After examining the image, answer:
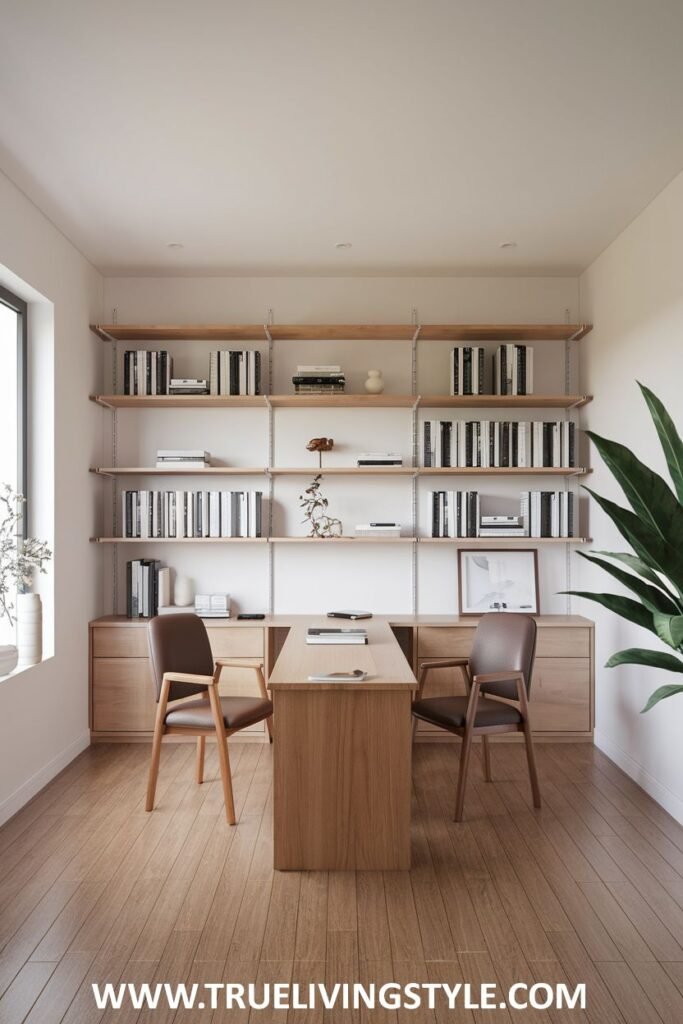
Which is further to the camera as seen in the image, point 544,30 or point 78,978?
point 544,30

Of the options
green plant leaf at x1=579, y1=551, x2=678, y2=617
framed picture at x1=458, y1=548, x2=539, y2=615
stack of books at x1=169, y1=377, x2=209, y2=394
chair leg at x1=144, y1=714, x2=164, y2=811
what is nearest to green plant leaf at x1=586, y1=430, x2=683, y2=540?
green plant leaf at x1=579, y1=551, x2=678, y2=617

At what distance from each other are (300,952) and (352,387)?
3.58 m

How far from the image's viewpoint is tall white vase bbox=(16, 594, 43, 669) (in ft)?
13.0

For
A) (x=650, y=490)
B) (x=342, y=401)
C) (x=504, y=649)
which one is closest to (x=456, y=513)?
(x=342, y=401)

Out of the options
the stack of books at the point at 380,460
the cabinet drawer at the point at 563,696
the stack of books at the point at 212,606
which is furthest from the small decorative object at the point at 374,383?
the cabinet drawer at the point at 563,696

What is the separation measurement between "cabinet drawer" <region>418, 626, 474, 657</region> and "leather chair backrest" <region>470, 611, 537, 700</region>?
603 mm

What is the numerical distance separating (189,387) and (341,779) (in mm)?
2854

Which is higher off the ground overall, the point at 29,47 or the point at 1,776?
the point at 29,47

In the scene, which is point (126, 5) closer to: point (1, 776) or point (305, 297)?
point (305, 297)

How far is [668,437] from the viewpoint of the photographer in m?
2.42

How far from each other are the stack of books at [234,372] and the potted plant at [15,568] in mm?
1483

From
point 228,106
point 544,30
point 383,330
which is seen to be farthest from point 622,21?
point 383,330

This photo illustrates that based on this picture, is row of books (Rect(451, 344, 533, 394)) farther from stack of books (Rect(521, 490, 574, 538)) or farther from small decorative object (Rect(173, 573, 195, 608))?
small decorative object (Rect(173, 573, 195, 608))

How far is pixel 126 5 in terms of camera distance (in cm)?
248
